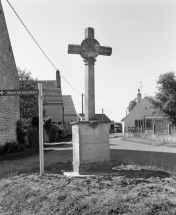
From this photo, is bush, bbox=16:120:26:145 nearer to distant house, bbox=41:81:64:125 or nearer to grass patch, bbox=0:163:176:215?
grass patch, bbox=0:163:176:215

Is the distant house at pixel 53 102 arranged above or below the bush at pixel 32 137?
above

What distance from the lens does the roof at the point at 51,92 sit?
1996 inches

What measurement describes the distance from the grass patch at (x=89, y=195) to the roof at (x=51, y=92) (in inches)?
1716

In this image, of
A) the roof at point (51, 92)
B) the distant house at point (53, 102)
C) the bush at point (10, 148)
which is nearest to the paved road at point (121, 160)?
the bush at point (10, 148)

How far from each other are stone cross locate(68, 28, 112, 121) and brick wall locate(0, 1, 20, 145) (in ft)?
36.7

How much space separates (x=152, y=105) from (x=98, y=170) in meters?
29.2

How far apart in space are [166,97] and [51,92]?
22532mm

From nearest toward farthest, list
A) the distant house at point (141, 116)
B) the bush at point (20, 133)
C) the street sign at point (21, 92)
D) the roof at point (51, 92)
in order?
the street sign at point (21, 92), the bush at point (20, 133), the distant house at point (141, 116), the roof at point (51, 92)

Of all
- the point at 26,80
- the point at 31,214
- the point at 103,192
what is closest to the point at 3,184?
the point at 31,214

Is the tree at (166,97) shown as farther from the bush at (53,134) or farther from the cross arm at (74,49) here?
the cross arm at (74,49)

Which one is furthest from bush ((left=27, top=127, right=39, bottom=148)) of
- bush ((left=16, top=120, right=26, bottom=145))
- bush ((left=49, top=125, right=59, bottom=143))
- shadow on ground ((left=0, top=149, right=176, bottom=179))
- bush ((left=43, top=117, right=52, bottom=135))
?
shadow on ground ((left=0, top=149, right=176, bottom=179))

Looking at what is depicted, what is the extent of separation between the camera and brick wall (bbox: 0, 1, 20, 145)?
1909cm

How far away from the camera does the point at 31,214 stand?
202 inches

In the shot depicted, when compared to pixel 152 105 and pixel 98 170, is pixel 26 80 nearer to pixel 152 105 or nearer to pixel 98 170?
pixel 152 105
